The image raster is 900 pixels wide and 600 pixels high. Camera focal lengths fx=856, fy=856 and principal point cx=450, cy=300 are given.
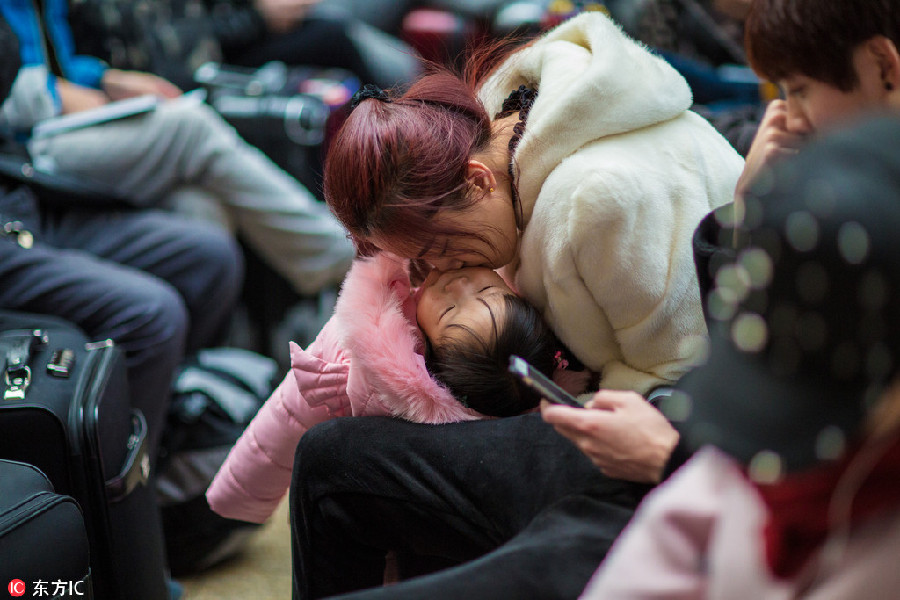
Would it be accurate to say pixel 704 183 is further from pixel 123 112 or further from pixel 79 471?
pixel 123 112

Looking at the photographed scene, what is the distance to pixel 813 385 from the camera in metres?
0.42

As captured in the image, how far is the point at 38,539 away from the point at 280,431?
0.26 meters

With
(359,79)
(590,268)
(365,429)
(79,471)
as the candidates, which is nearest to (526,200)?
(590,268)

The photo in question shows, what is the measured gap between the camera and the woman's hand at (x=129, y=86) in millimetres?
1887

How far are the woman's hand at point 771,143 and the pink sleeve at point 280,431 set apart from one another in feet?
1.53

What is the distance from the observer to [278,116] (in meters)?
1.85

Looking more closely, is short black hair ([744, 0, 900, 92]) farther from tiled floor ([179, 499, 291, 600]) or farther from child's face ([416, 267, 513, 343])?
tiled floor ([179, 499, 291, 600])

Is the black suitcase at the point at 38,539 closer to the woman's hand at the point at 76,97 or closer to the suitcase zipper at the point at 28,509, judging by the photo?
the suitcase zipper at the point at 28,509

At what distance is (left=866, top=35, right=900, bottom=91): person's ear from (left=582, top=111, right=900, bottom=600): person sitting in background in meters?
0.30

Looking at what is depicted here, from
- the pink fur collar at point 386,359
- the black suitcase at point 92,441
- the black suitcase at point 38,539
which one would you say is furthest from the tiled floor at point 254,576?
the pink fur collar at point 386,359

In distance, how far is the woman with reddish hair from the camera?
0.78 meters

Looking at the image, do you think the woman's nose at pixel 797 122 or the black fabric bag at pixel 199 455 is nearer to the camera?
the woman's nose at pixel 797 122

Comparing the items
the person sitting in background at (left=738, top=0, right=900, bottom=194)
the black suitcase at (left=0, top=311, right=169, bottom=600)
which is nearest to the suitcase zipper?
the black suitcase at (left=0, top=311, right=169, bottom=600)

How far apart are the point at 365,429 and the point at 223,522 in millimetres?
657
